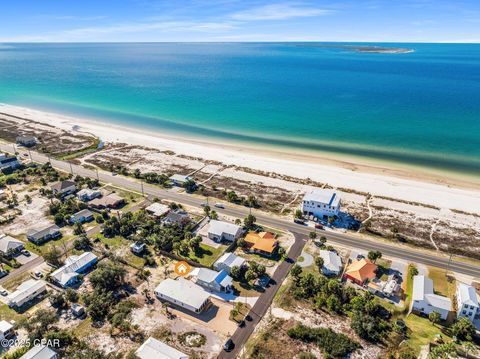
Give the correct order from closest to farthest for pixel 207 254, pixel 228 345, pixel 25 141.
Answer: pixel 228 345 < pixel 207 254 < pixel 25 141

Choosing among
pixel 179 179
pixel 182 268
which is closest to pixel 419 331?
pixel 182 268

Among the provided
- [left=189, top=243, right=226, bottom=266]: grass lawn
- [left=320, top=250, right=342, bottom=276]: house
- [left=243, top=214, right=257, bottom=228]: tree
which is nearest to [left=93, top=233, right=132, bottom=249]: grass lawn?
[left=189, top=243, right=226, bottom=266]: grass lawn

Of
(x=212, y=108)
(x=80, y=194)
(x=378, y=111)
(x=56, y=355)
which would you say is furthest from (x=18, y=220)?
(x=378, y=111)

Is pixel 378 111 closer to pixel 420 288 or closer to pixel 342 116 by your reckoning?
pixel 342 116

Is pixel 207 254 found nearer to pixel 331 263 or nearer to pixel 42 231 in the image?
pixel 331 263

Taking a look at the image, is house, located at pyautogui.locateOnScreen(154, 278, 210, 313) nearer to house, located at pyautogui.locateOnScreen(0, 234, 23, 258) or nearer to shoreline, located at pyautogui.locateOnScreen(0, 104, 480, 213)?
house, located at pyautogui.locateOnScreen(0, 234, 23, 258)

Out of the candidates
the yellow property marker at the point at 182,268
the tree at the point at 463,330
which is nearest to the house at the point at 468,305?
the tree at the point at 463,330
